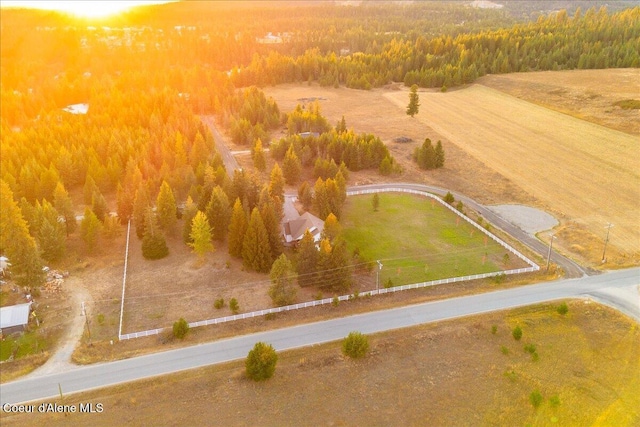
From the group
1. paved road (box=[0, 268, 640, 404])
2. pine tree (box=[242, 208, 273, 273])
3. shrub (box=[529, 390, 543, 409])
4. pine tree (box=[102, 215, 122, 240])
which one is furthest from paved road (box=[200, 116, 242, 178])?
shrub (box=[529, 390, 543, 409])

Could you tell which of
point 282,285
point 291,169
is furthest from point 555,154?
point 282,285

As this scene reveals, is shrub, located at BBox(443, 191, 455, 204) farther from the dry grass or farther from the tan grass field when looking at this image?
the dry grass

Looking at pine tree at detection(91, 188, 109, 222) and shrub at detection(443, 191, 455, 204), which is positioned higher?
pine tree at detection(91, 188, 109, 222)

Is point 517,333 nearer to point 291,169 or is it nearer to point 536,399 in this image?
point 536,399

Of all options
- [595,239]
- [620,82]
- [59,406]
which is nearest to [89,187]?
[59,406]

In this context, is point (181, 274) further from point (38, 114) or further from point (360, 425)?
point (38, 114)
